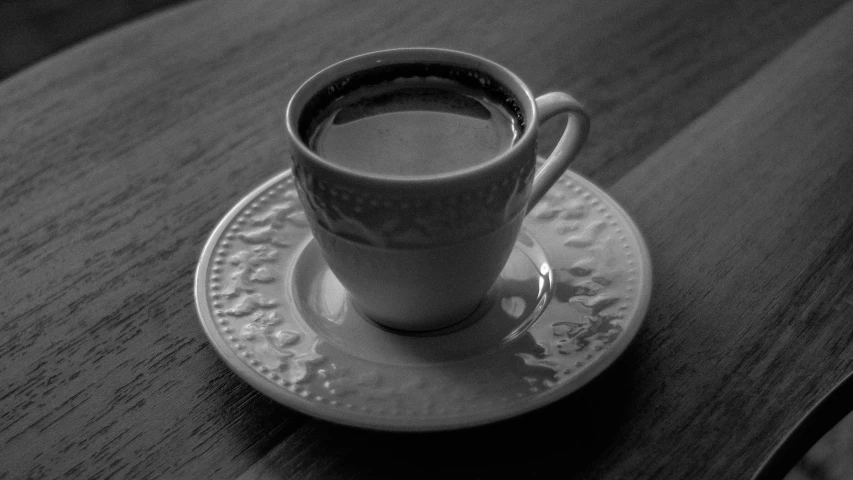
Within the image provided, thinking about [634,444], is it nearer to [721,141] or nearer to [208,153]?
[721,141]

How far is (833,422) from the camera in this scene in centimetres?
43

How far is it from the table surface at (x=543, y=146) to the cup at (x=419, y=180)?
0.09 meters

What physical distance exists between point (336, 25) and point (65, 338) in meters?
0.46

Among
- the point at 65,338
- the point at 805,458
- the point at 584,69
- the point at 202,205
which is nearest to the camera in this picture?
the point at 805,458

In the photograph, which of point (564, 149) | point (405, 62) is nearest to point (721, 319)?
point (564, 149)

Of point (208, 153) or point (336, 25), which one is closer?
point (208, 153)

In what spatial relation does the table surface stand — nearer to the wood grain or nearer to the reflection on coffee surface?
the wood grain

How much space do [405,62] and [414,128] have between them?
1.9 inches

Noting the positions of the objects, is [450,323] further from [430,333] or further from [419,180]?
[419,180]

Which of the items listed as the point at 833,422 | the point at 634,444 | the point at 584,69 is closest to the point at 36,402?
the point at 634,444

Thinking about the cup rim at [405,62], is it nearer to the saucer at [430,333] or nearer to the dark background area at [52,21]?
the saucer at [430,333]

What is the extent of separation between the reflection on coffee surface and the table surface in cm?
15

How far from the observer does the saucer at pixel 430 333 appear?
0.44m

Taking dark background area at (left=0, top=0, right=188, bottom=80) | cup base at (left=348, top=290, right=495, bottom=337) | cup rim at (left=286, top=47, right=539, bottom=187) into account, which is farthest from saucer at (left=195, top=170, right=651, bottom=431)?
dark background area at (left=0, top=0, right=188, bottom=80)
